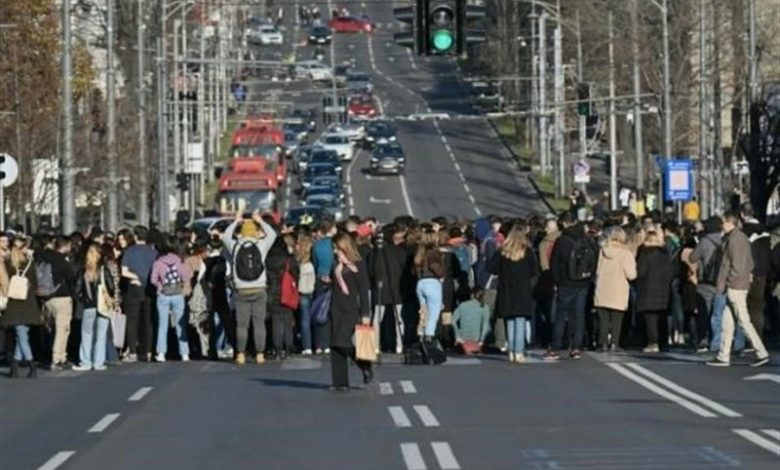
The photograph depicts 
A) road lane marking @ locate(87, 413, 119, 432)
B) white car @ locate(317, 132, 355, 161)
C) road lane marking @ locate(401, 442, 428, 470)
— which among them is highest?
white car @ locate(317, 132, 355, 161)

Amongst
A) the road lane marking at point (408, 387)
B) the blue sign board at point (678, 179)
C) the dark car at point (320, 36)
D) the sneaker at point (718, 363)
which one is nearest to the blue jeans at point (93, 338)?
the road lane marking at point (408, 387)

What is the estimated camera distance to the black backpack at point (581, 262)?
34.3 meters

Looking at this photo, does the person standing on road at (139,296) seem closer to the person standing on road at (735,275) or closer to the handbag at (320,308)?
the handbag at (320,308)

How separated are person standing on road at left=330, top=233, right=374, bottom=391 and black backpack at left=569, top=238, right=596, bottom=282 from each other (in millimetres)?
5906

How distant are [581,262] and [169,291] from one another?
5.31 metres

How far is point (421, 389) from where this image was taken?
29281mm

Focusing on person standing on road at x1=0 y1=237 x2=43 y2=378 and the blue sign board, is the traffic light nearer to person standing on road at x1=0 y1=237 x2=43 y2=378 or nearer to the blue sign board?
person standing on road at x1=0 y1=237 x2=43 y2=378

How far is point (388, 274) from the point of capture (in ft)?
116

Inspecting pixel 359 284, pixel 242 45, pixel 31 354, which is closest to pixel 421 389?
pixel 359 284

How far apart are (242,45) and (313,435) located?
448ft

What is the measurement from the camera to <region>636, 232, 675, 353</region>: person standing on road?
35.4 meters

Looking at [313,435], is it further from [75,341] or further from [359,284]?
[75,341]

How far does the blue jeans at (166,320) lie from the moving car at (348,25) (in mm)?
142059

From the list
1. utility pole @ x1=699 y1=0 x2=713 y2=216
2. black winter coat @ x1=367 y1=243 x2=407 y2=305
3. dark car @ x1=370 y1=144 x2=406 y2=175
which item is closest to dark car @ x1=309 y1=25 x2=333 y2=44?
dark car @ x1=370 y1=144 x2=406 y2=175
